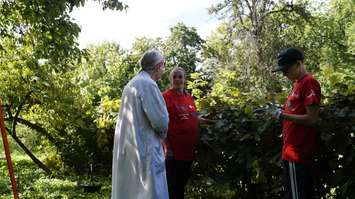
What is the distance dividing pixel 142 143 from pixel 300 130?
1.23 metres

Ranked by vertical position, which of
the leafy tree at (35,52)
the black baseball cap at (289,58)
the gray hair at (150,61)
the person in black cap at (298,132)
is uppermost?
the leafy tree at (35,52)

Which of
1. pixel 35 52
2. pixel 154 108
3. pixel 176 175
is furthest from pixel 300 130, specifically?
pixel 35 52

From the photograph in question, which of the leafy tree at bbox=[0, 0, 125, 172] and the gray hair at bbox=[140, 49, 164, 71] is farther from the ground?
the leafy tree at bbox=[0, 0, 125, 172]

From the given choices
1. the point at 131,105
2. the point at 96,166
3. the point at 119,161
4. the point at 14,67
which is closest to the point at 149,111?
the point at 131,105

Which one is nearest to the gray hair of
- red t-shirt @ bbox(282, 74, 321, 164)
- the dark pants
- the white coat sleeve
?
the white coat sleeve

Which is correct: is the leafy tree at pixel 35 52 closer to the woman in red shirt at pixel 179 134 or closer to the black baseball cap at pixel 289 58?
the woman in red shirt at pixel 179 134

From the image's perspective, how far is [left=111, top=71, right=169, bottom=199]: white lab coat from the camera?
3.68 m

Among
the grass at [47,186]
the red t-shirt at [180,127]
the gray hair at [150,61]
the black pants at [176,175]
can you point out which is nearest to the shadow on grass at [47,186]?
the grass at [47,186]

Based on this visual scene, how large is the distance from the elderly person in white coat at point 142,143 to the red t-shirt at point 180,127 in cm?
75

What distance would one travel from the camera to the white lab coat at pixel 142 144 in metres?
3.68

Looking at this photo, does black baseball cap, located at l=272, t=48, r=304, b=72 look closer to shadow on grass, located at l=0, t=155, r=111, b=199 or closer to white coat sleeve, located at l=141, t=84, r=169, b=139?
white coat sleeve, located at l=141, t=84, r=169, b=139

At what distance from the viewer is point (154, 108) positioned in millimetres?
3678

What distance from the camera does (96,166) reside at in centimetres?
1048

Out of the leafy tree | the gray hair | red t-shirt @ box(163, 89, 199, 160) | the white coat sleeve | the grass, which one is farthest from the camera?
the grass
